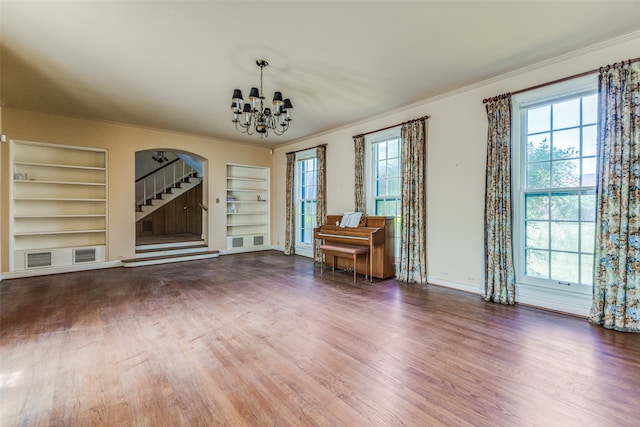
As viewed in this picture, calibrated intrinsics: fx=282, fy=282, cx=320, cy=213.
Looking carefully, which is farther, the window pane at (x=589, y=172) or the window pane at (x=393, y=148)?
the window pane at (x=393, y=148)

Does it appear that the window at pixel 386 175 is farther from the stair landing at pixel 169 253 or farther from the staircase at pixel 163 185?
the staircase at pixel 163 185

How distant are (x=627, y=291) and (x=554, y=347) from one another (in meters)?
1.15

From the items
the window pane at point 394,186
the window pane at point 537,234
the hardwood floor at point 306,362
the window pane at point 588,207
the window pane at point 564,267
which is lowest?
the hardwood floor at point 306,362

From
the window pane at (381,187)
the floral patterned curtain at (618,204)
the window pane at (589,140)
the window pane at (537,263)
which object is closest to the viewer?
the floral patterned curtain at (618,204)

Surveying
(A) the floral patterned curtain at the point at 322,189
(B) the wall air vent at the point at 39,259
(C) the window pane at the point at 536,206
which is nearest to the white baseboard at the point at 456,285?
(C) the window pane at the point at 536,206

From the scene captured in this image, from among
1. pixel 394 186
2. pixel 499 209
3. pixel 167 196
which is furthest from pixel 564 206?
pixel 167 196

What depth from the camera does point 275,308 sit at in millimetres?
3541

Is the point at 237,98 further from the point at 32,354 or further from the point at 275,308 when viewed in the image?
the point at 32,354

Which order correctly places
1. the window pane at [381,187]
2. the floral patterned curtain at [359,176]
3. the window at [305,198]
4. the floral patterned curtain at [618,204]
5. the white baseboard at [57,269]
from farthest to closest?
the window at [305,198] → the floral patterned curtain at [359,176] → the window pane at [381,187] → the white baseboard at [57,269] → the floral patterned curtain at [618,204]

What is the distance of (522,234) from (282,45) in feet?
12.4

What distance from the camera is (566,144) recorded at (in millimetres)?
3418

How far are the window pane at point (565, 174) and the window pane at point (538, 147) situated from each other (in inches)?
6.7

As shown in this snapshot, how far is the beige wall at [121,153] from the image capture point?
5.05 metres

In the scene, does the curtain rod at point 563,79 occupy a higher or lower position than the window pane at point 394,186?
higher
